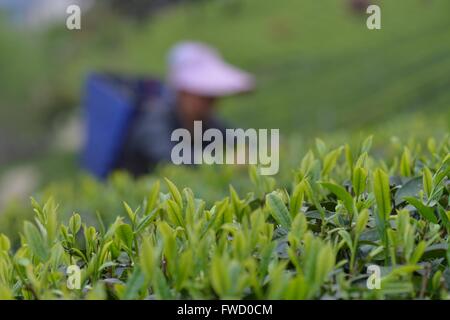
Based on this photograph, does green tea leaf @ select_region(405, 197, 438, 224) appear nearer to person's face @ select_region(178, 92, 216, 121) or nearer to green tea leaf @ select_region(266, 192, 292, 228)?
green tea leaf @ select_region(266, 192, 292, 228)

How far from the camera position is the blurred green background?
8172 millimetres

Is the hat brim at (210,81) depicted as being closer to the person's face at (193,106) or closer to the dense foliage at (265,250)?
the person's face at (193,106)

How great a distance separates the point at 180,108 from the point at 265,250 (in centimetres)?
528

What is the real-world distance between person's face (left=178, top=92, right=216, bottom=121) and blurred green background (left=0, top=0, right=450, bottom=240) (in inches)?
36.0

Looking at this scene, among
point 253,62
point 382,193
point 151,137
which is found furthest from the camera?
point 253,62

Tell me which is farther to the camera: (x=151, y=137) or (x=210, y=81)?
(x=210, y=81)

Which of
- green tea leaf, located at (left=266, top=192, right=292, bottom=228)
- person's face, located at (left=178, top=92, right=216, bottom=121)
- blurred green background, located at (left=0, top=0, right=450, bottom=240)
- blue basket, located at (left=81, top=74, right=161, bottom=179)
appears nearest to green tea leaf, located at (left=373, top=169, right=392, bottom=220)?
green tea leaf, located at (left=266, top=192, right=292, bottom=228)

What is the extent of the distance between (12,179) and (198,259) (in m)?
9.12

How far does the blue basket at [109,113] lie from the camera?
272 inches

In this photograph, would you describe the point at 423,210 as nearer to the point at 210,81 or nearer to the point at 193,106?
the point at 193,106

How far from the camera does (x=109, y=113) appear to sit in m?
7.24

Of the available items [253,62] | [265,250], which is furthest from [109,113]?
[265,250]

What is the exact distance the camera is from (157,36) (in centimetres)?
1142
